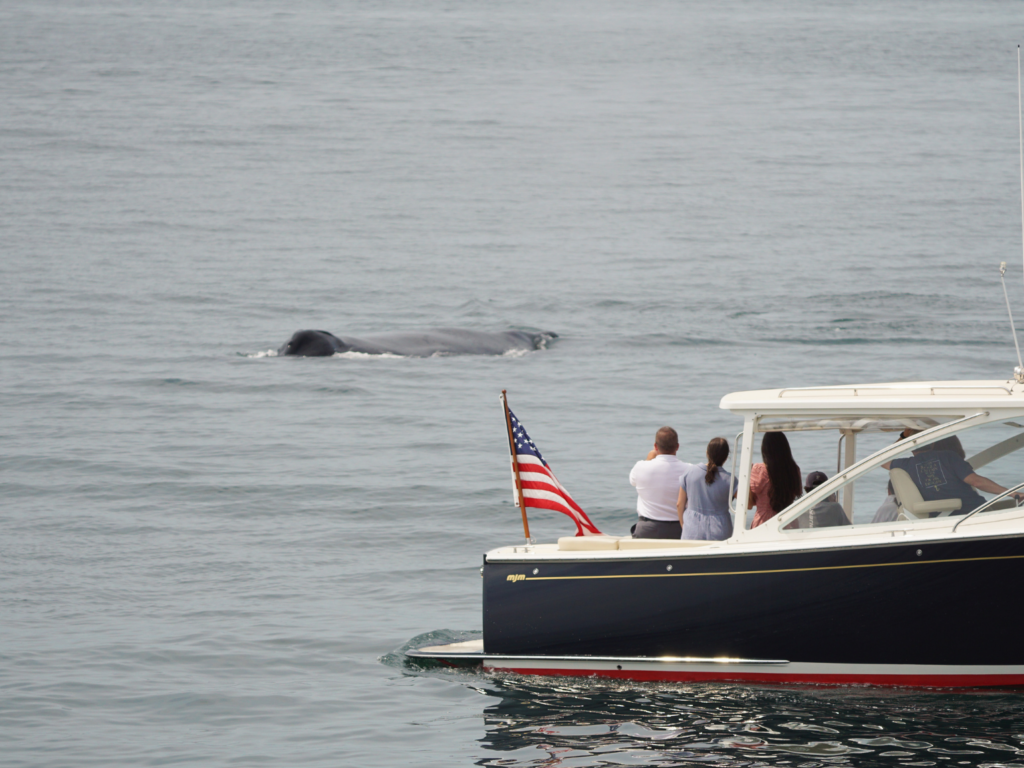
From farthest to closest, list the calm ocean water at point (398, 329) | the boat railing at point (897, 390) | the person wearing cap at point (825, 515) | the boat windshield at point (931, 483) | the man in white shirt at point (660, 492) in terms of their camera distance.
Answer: the man in white shirt at point (660, 492) → the calm ocean water at point (398, 329) → the person wearing cap at point (825, 515) → the boat railing at point (897, 390) → the boat windshield at point (931, 483)

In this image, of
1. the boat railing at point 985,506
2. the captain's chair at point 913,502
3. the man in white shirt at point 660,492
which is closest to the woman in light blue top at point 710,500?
the man in white shirt at point 660,492

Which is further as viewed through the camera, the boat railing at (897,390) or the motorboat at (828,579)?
the boat railing at (897,390)

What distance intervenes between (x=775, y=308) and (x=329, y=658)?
2831 centimetres

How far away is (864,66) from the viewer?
367 feet

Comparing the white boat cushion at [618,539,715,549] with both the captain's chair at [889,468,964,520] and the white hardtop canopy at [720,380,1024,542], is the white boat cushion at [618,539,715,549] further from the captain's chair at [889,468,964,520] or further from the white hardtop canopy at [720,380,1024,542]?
the captain's chair at [889,468,964,520]

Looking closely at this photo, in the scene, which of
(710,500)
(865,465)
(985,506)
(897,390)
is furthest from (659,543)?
(985,506)

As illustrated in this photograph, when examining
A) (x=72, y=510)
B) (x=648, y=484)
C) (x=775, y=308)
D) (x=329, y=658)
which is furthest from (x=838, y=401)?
(x=775, y=308)

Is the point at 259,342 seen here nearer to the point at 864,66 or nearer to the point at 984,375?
the point at 984,375

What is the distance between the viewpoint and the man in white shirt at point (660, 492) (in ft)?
35.9

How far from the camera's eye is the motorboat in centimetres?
937

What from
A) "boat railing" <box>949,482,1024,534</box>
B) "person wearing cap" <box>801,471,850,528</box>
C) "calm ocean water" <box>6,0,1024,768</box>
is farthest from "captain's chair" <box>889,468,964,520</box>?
"calm ocean water" <box>6,0,1024,768</box>

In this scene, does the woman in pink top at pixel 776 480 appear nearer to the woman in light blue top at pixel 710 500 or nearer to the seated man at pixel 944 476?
the woman in light blue top at pixel 710 500

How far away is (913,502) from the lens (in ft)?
31.6

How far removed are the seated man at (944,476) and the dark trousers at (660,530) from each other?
2099mm
